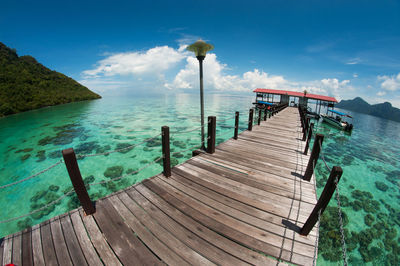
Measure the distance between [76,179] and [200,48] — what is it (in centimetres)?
568

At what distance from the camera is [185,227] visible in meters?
2.44

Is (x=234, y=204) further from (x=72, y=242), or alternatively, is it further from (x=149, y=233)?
(x=72, y=242)

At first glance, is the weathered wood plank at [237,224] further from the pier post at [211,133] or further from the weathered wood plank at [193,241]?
the pier post at [211,133]

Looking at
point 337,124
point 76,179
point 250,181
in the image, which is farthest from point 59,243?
point 337,124

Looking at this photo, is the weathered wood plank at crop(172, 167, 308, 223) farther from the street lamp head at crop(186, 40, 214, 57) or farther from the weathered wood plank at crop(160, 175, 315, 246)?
the street lamp head at crop(186, 40, 214, 57)

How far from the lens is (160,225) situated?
247cm

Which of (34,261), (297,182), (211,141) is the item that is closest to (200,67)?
(211,141)

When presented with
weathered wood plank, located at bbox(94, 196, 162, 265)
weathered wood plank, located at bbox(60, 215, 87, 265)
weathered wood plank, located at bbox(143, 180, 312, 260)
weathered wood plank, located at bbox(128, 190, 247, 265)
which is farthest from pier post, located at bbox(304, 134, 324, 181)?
weathered wood plank, located at bbox(60, 215, 87, 265)

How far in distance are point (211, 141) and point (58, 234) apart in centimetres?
410

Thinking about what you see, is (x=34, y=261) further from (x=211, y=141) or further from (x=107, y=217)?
(x=211, y=141)

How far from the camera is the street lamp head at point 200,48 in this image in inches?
221

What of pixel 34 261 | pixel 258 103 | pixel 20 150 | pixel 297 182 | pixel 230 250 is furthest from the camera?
pixel 258 103

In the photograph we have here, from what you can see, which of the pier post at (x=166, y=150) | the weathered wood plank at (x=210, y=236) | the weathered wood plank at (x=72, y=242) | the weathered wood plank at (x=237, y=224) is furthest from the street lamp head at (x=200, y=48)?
the weathered wood plank at (x=72, y=242)

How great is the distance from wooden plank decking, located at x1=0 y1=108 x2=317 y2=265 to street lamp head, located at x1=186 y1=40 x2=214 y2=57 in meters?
4.74
